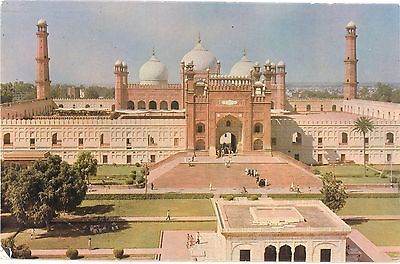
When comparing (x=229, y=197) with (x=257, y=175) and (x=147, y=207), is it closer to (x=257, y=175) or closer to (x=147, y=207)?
(x=147, y=207)

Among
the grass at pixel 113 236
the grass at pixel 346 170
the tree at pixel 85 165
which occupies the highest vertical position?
the tree at pixel 85 165

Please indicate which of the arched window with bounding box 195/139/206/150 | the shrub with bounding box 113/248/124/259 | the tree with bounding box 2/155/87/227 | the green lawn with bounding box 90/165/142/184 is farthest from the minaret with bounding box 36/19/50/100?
the shrub with bounding box 113/248/124/259

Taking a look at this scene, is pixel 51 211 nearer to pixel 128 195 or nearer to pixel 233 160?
pixel 128 195

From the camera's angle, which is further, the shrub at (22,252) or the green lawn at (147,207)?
the green lawn at (147,207)

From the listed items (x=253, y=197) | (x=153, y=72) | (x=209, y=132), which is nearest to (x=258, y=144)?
(x=209, y=132)

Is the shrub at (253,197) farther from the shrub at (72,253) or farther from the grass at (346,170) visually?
the shrub at (72,253)

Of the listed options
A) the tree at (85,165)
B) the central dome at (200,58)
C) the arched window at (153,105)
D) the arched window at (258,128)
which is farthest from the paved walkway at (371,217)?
the arched window at (153,105)

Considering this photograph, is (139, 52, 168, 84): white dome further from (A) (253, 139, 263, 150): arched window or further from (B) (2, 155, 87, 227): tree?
(B) (2, 155, 87, 227): tree
